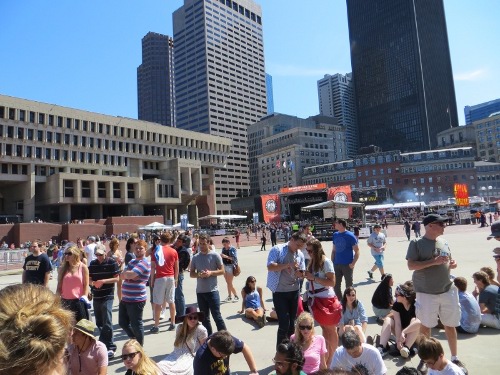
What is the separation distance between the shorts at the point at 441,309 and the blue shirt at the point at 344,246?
2.77m

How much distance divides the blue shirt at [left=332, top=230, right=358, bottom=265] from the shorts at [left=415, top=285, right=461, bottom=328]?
2.77 meters

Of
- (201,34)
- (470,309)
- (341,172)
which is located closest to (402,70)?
(341,172)

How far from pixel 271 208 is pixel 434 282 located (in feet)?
164

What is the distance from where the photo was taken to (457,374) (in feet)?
12.0

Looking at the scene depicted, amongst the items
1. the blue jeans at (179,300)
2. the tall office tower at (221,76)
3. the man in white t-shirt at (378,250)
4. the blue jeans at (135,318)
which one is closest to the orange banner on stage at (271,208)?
the man in white t-shirt at (378,250)

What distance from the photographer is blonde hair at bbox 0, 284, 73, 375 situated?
1147mm

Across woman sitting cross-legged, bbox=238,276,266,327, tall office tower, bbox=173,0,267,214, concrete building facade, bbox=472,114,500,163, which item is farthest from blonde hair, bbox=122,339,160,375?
tall office tower, bbox=173,0,267,214

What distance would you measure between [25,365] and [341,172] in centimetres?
11046

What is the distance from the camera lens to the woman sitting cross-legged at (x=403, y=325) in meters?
5.46

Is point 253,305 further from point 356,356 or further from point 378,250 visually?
point 378,250

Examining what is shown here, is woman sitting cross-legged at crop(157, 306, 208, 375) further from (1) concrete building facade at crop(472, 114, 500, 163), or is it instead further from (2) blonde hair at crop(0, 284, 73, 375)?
(1) concrete building facade at crop(472, 114, 500, 163)

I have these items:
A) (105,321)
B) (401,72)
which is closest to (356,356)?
(105,321)

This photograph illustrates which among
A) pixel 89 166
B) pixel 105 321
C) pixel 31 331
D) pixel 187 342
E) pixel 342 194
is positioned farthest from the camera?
pixel 89 166

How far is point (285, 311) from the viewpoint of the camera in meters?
5.36
